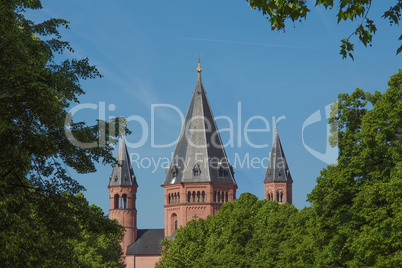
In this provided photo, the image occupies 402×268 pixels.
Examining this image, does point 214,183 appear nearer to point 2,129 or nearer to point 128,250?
point 128,250

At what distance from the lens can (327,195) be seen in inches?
1455

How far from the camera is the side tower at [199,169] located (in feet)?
417

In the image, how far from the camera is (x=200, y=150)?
127m

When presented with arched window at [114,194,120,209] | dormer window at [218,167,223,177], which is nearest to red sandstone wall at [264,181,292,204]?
dormer window at [218,167,223,177]

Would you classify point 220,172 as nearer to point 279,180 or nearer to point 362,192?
point 279,180

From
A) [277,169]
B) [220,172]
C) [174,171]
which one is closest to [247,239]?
[220,172]

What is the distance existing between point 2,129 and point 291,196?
419 ft

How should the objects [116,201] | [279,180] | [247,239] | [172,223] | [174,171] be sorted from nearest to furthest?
1. [247,239]
2. [174,171]
3. [172,223]
4. [279,180]
5. [116,201]

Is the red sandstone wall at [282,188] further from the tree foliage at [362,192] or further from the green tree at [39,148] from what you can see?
the green tree at [39,148]

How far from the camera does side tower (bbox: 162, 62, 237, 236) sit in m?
127

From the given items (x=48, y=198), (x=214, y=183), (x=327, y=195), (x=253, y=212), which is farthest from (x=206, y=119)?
(x=48, y=198)

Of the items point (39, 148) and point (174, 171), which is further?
point (174, 171)

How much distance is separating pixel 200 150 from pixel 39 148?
107601 mm

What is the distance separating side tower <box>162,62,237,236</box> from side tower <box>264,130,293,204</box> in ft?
48.4
